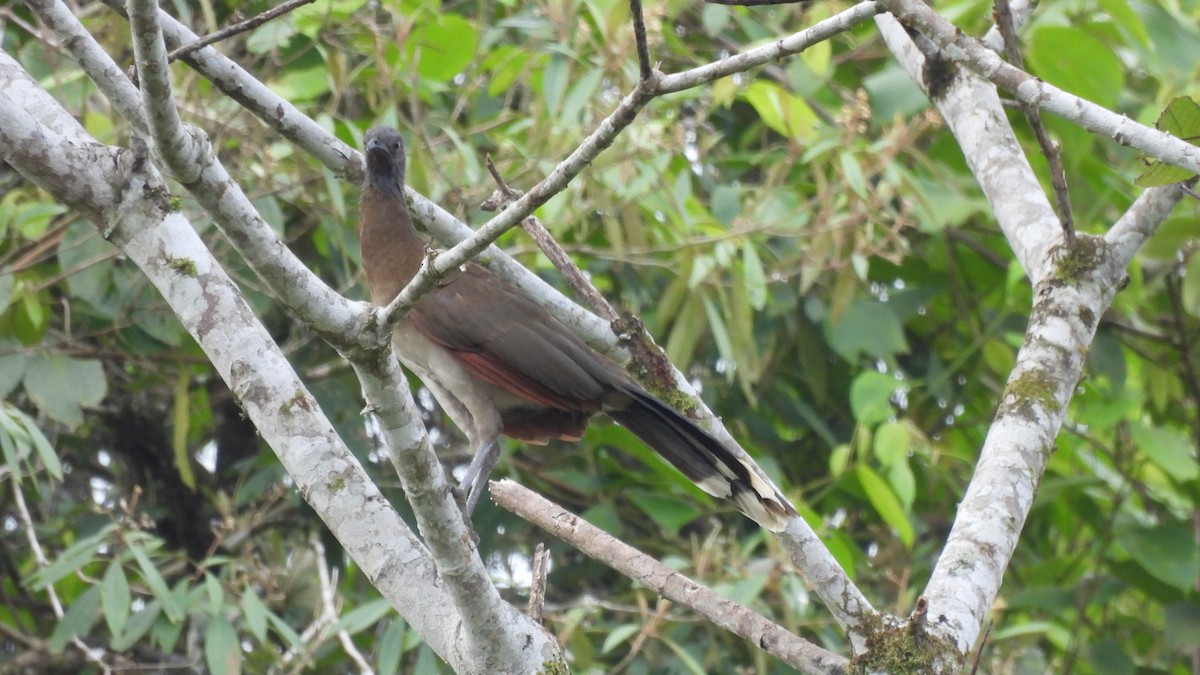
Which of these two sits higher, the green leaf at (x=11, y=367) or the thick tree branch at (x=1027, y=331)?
the thick tree branch at (x=1027, y=331)

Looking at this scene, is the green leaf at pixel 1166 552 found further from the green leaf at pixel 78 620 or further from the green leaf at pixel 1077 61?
the green leaf at pixel 78 620

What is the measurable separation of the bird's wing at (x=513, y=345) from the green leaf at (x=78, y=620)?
1.49m

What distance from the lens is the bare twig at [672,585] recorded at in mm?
2771

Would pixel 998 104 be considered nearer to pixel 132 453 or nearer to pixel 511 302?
pixel 511 302

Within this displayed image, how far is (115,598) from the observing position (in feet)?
12.5

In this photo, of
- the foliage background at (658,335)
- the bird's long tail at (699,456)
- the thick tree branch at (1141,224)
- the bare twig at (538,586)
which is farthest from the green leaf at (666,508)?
the thick tree branch at (1141,224)

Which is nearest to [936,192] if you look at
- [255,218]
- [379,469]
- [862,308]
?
[862,308]

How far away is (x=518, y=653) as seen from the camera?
8.87ft

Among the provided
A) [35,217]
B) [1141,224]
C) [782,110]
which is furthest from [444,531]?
[782,110]

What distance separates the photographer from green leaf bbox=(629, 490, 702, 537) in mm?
4691

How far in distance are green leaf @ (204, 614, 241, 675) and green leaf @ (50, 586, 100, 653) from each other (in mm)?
444

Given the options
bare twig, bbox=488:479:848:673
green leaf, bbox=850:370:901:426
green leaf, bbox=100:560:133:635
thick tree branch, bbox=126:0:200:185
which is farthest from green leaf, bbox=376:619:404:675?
thick tree branch, bbox=126:0:200:185

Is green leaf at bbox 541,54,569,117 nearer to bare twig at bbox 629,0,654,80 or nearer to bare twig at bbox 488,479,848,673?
bare twig at bbox 488,479,848,673

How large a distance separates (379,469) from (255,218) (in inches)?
104
